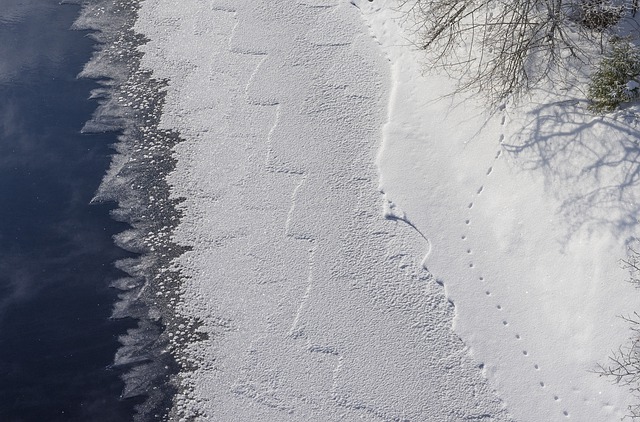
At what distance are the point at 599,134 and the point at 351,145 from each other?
2.76 meters

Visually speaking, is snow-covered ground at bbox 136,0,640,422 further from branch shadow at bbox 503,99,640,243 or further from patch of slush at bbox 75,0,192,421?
patch of slush at bbox 75,0,192,421

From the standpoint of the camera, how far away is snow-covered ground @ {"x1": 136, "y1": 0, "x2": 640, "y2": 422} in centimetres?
688

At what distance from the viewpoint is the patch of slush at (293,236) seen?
692 cm

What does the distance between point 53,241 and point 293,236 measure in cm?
276

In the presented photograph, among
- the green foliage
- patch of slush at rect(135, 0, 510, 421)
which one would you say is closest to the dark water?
patch of slush at rect(135, 0, 510, 421)

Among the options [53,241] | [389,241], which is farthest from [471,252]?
[53,241]

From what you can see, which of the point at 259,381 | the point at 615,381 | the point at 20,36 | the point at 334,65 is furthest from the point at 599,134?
the point at 20,36

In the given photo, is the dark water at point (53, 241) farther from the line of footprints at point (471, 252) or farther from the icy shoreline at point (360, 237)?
the line of footprints at point (471, 252)

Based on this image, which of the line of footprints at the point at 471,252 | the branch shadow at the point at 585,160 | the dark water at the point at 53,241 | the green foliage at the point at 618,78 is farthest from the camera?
the green foliage at the point at 618,78

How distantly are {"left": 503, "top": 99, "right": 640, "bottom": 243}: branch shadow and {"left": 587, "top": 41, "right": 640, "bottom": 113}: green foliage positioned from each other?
0.18m

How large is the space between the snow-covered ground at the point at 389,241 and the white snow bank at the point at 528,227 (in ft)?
0.05

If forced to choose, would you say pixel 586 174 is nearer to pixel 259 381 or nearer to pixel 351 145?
pixel 351 145

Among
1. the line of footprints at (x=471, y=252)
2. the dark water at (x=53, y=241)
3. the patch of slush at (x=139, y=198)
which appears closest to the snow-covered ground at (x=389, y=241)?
the line of footprints at (x=471, y=252)

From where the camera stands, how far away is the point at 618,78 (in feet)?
24.7
